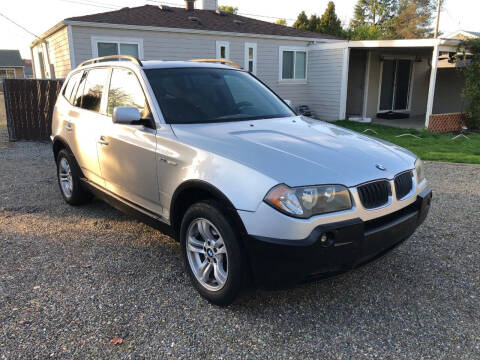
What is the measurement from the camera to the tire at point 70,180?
507 centimetres

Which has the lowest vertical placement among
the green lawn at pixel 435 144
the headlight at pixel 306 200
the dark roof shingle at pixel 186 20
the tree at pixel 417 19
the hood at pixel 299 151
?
the green lawn at pixel 435 144

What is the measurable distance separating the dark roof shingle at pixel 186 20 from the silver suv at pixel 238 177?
10132mm

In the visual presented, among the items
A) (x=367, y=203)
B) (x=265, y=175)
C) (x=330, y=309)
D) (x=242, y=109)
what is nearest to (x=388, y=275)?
(x=330, y=309)

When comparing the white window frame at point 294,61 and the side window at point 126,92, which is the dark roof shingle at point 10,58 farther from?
the side window at point 126,92

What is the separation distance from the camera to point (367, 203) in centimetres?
274

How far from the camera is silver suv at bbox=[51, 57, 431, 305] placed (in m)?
2.56

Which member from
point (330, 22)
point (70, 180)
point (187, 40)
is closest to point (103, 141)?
point (70, 180)

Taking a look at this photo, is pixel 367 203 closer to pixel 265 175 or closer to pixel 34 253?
pixel 265 175

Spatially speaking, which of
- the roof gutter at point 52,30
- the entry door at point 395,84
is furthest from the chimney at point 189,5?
the entry door at point 395,84

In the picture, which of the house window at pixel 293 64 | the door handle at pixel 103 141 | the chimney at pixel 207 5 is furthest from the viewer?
the chimney at pixel 207 5

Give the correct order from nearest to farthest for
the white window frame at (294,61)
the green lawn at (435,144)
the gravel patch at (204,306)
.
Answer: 1. the gravel patch at (204,306)
2. the green lawn at (435,144)
3. the white window frame at (294,61)

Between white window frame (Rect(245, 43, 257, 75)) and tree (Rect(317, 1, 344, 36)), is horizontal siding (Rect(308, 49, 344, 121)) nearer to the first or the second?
white window frame (Rect(245, 43, 257, 75))

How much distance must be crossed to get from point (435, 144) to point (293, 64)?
26.0 feet

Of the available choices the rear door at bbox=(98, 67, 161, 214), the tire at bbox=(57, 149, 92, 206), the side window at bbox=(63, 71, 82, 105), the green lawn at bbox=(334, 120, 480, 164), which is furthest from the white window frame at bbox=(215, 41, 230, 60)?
the rear door at bbox=(98, 67, 161, 214)
